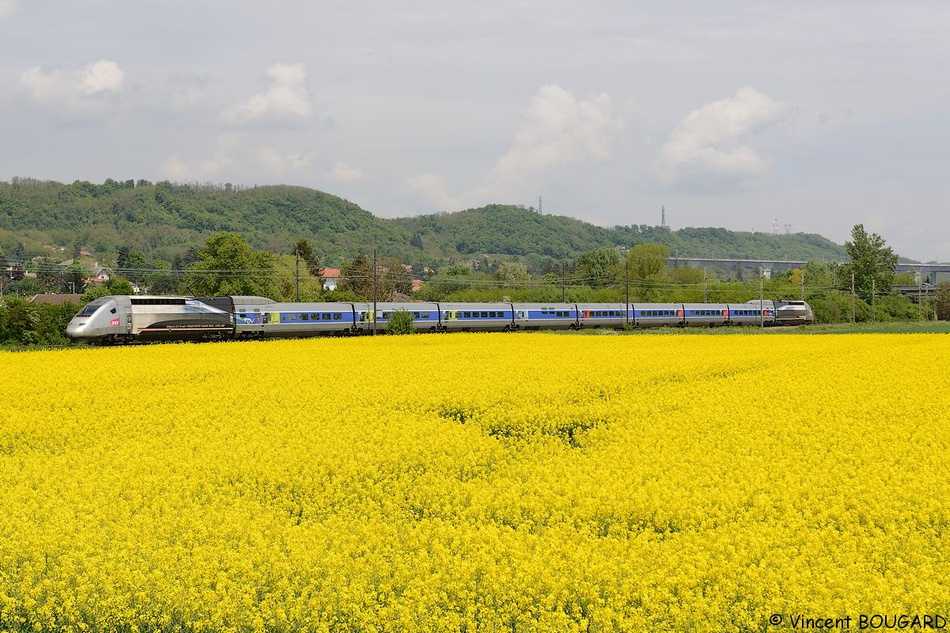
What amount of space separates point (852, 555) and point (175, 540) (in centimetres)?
775

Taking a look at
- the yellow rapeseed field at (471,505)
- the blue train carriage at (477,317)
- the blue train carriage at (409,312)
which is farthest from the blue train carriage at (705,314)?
the yellow rapeseed field at (471,505)

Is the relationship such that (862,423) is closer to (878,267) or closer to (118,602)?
(118,602)

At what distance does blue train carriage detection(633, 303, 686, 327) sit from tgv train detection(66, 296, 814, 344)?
0.30ft

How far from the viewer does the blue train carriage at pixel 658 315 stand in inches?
2950

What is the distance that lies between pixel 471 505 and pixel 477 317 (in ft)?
168

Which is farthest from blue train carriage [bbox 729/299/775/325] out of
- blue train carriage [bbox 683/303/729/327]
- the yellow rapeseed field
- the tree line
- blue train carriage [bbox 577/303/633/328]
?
the yellow rapeseed field

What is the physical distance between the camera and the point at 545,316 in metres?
67.1

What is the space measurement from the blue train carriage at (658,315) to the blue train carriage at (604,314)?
1.05 metres

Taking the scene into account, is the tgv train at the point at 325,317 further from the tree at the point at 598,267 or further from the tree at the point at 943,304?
the tree at the point at 598,267

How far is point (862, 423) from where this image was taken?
15.4 meters

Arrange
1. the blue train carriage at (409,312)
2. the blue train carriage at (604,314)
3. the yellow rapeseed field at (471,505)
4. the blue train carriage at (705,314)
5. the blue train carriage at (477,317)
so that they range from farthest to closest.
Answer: the blue train carriage at (705,314), the blue train carriage at (604,314), the blue train carriage at (477,317), the blue train carriage at (409,312), the yellow rapeseed field at (471,505)

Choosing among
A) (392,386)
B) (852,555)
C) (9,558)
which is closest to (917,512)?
(852,555)

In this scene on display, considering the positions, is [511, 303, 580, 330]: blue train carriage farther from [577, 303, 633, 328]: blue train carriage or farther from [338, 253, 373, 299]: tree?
[338, 253, 373, 299]: tree

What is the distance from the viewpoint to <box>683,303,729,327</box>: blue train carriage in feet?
255
